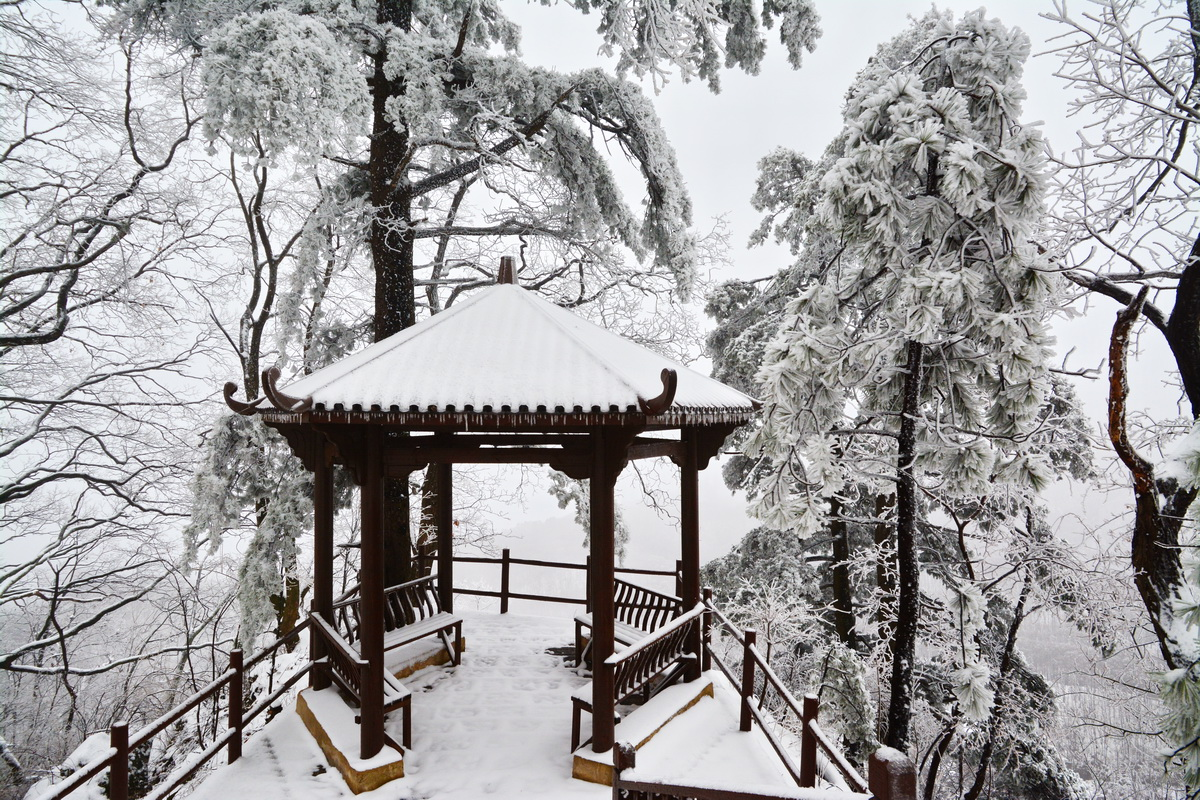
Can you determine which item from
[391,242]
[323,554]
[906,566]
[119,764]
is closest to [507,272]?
[391,242]

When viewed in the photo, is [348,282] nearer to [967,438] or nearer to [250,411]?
[250,411]

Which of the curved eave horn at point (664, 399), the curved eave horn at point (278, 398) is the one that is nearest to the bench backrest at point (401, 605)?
the curved eave horn at point (278, 398)

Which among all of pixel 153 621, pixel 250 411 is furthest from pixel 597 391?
pixel 153 621

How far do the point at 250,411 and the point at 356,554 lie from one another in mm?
12379

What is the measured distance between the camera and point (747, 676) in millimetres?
5492

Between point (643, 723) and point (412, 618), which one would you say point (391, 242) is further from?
point (643, 723)

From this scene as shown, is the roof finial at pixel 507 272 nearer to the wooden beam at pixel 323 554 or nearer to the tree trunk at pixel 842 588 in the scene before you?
the wooden beam at pixel 323 554

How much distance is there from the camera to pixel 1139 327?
21.2 ft

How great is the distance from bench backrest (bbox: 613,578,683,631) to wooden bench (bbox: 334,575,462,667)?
6.11ft

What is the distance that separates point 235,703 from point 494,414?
3.39 m

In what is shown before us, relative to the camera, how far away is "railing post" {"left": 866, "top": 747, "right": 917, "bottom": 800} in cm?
253

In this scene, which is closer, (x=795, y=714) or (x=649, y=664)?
(x=649, y=664)

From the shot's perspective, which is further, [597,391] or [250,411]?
[250,411]

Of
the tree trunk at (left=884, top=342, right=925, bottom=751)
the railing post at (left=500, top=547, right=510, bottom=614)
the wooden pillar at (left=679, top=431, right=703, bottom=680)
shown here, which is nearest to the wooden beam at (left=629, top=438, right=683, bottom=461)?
the wooden pillar at (left=679, top=431, right=703, bottom=680)
